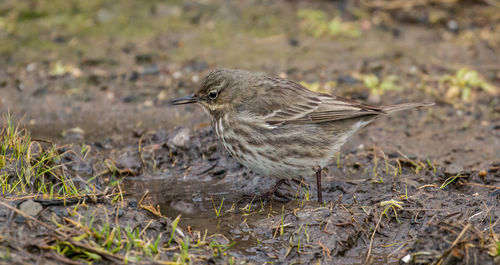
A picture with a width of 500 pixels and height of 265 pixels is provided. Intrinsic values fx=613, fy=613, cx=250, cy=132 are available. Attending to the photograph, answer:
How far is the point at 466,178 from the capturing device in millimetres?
7641

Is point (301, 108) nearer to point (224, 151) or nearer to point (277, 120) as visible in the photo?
point (277, 120)

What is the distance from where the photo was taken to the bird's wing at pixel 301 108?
24.3 ft

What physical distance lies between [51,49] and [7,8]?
204 cm

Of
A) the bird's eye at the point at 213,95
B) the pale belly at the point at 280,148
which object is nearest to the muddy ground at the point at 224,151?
the pale belly at the point at 280,148

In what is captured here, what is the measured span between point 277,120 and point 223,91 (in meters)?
0.80

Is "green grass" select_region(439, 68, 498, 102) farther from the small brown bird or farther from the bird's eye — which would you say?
the bird's eye

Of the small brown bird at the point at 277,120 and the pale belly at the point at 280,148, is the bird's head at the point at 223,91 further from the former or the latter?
the pale belly at the point at 280,148

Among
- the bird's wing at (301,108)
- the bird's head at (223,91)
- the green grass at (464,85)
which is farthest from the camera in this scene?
the green grass at (464,85)

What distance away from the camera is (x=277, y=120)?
7.36m

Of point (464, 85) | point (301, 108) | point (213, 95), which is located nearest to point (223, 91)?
point (213, 95)

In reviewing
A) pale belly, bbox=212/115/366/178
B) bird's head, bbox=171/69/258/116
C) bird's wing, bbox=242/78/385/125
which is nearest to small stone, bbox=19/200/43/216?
pale belly, bbox=212/115/366/178

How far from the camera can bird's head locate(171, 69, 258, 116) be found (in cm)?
756

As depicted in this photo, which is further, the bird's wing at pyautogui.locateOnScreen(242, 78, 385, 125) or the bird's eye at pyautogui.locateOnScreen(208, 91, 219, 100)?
the bird's eye at pyautogui.locateOnScreen(208, 91, 219, 100)

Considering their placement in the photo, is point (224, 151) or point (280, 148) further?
point (224, 151)
